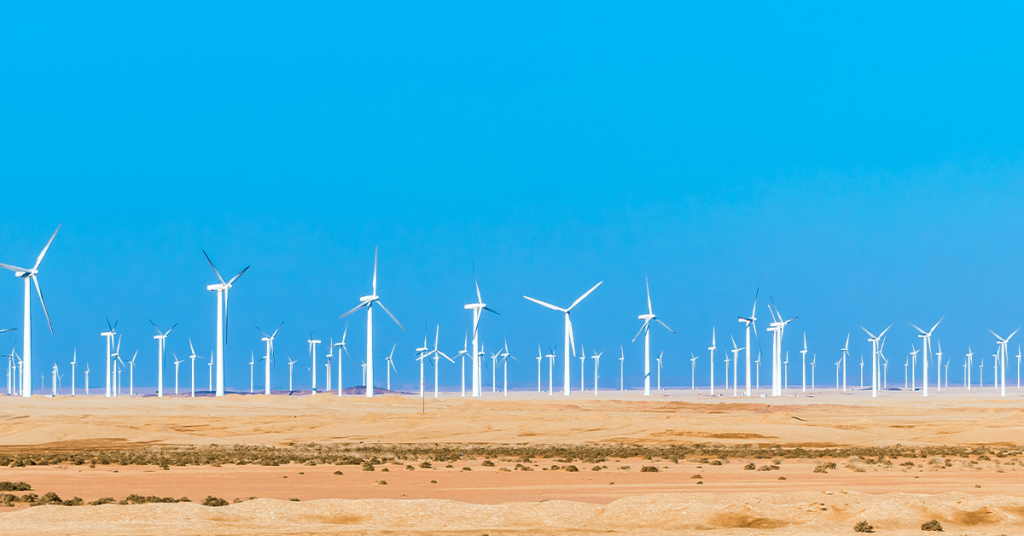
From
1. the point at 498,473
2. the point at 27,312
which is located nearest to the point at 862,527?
the point at 498,473

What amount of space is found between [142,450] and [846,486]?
4147 centimetres

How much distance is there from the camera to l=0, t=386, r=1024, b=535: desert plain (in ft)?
90.9

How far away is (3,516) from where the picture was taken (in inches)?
1079

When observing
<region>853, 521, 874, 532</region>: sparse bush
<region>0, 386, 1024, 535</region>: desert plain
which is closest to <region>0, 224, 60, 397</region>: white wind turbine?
<region>0, 386, 1024, 535</region>: desert plain

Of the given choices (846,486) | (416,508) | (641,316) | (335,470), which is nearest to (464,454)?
(335,470)

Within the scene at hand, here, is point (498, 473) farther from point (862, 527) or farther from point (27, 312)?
point (27, 312)

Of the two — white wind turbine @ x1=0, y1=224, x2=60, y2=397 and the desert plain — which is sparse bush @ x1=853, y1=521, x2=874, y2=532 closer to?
the desert plain

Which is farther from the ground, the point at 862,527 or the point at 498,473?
the point at 862,527

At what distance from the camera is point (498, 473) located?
4634cm

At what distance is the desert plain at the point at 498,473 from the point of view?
2772 cm

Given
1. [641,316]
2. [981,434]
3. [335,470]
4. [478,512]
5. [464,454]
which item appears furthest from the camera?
[641,316]

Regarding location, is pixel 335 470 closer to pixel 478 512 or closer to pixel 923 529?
pixel 478 512

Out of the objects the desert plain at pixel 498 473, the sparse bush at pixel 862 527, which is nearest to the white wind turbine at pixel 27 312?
the desert plain at pixel 498 473

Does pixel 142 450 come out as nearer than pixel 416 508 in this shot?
No
